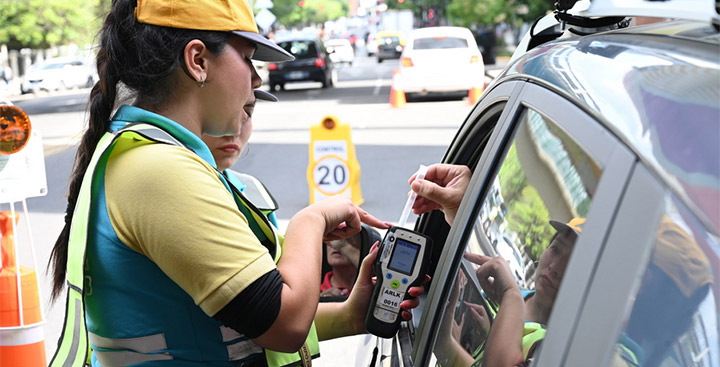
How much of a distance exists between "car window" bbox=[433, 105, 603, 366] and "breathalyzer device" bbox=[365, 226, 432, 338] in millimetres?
251

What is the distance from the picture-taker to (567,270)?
112 centimetres

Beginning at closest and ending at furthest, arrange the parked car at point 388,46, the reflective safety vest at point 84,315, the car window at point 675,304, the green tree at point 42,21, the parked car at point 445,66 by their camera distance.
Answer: the car window at point 675,304 → the reflective safety vest at point 84,315 → the parked car at point 445,66 → the green tree at point 42,21 → the parked car at point 388,46

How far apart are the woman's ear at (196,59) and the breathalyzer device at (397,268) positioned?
0.65 metres

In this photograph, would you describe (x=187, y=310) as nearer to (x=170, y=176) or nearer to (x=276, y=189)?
(x=170, y=176)

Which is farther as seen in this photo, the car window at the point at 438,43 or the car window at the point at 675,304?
the car window at the point at 438,43

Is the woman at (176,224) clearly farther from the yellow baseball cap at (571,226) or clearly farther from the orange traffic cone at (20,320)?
the orange traffic cone at (20,320)

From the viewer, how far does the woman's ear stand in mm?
1801

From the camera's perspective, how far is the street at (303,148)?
9.68 meters

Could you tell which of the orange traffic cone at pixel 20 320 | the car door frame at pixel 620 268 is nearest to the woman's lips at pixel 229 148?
the car door frame at pixel 620 268

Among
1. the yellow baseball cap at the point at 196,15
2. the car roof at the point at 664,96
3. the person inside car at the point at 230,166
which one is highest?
the car roof at the point at 664,96

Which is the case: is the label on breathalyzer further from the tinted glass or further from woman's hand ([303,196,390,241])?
the tinted glass

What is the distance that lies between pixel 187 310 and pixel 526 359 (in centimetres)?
72

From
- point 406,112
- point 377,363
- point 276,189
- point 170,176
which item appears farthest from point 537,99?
point 406,112

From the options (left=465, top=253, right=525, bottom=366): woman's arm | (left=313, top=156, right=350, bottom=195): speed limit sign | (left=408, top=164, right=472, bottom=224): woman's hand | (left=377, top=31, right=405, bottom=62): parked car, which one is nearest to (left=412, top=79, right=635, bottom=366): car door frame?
(left=465, top=253, right=525, bottom=366): woman's arm
